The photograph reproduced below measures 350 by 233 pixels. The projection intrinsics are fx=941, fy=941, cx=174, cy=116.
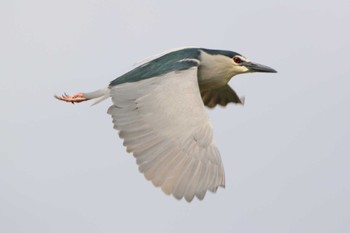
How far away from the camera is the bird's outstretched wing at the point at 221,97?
13312mm

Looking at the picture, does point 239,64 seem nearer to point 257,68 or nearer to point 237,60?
point 237,60

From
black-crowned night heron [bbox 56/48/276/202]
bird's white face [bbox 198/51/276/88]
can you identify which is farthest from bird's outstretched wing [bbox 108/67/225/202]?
bird's white face [bbox 198/51/276/88]

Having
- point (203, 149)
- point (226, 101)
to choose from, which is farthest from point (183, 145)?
point (226, 101)

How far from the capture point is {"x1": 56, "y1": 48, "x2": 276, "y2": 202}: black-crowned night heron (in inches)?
363

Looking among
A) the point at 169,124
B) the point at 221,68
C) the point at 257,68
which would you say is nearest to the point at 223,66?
the point at 221,68

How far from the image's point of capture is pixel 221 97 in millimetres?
13398

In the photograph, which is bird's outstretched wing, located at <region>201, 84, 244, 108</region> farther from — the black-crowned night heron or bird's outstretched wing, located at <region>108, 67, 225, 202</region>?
bird's outstretched wing, located at <region>108, 67, 225, 202</region>

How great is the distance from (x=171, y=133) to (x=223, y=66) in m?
2.49

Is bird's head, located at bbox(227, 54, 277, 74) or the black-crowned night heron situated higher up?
bird's head, located at bbox(227, 54, 277, 74)

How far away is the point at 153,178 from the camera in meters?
9.12

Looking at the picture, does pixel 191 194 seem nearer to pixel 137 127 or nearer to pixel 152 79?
pixel 137 127

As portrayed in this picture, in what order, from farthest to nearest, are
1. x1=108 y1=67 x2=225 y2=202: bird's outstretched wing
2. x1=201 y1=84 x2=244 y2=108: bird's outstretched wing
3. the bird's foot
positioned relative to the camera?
1. x1=201 y1=84 x2=244 y2=108: bird's outstretched wing
2. the bird's foot
3. x1=108 y1=67 x2=225 y2=202: bird's outstretched wing

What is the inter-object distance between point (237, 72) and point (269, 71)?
17.5 inches

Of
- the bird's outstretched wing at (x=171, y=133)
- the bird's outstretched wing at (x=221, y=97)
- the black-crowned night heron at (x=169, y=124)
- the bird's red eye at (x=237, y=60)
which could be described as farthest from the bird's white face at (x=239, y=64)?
the bird's outstretched wing at (x=171, y=133)
